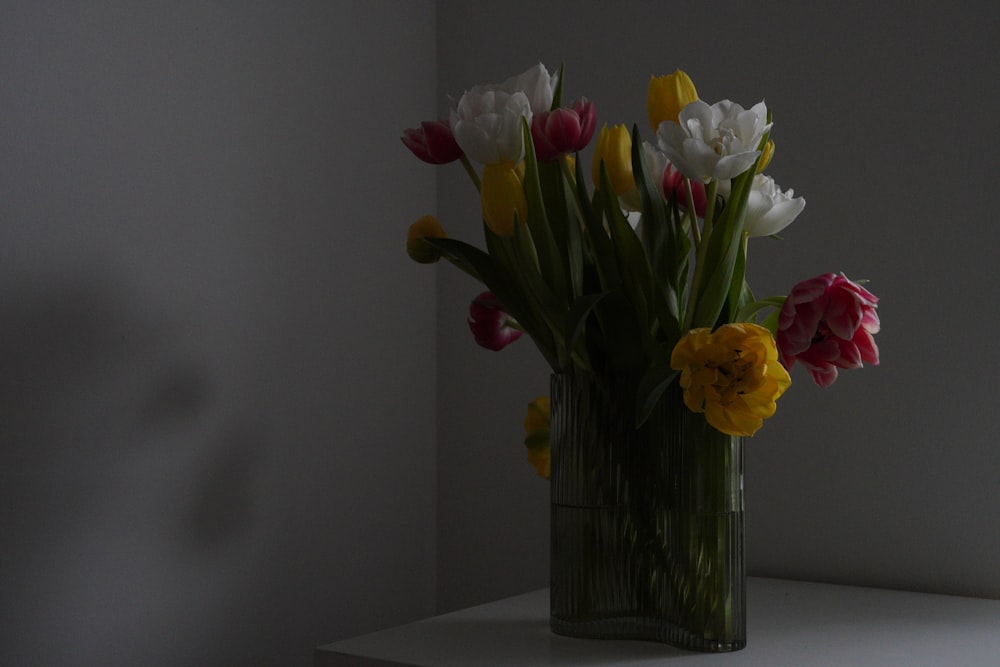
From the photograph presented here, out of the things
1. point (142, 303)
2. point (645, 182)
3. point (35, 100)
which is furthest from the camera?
point (142, 303)

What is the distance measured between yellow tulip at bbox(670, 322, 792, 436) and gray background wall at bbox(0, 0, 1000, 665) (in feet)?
1.48

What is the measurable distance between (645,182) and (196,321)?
1.78ft

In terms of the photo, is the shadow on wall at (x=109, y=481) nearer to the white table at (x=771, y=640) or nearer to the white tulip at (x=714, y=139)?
the white table at (x=771, y=640)

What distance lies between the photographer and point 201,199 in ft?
3.74

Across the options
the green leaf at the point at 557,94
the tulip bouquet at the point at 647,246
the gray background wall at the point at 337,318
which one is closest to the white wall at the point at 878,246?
the gray background wall at the point at 337,318

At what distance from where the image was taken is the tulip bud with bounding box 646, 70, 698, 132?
883 millimetres

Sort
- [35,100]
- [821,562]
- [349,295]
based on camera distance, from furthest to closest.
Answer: [349,295], [821,562], [35,100]

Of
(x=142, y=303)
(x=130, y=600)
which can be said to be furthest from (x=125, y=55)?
(x=130, y=600)

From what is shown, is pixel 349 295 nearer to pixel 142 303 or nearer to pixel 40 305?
pixel 142 303

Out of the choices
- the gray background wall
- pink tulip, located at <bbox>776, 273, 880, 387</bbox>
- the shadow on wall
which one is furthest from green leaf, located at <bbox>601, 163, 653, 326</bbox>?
the shadow on wall

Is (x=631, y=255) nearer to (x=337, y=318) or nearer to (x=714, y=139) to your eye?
(x=714, y=139)

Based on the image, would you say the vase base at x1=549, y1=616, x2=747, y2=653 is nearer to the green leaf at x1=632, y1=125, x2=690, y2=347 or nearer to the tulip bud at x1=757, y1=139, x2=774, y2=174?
the green leaf at x1=632, y1=125, x2=690, y2=347

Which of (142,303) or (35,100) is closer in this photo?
(35,100)

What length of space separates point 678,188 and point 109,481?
0.63m
